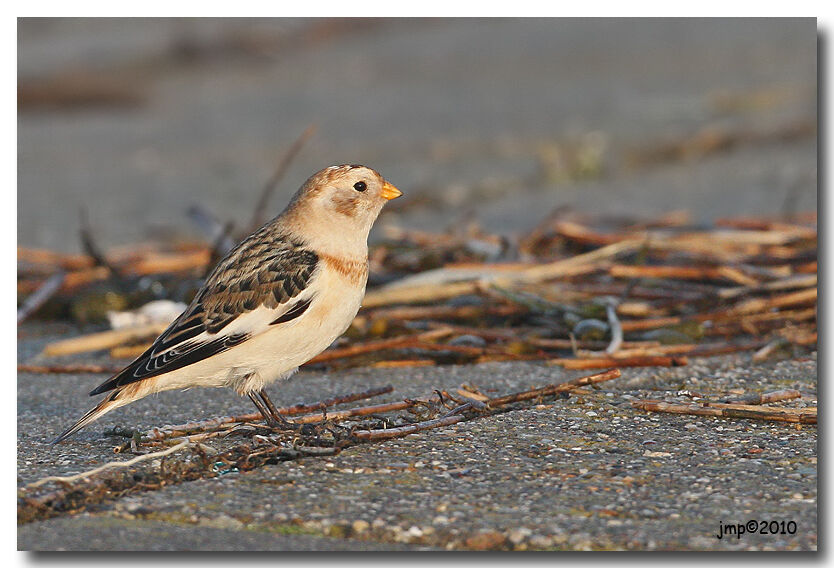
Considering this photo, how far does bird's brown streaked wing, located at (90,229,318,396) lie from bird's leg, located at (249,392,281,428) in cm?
19

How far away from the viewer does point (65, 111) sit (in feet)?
33.7

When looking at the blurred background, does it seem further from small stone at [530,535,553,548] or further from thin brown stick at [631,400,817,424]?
small stone at [530,535,553,548]

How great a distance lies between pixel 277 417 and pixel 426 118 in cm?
617

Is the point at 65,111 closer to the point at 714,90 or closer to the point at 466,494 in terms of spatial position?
the point at 714,90

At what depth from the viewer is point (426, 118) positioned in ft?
28.7

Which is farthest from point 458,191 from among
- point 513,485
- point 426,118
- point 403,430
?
point 513,485

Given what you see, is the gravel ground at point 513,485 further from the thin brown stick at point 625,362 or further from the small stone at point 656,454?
the thin brown stick at point 625,362

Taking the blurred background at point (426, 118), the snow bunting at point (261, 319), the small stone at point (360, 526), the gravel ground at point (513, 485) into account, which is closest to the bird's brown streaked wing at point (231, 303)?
the snow bunting at point (261, 319)

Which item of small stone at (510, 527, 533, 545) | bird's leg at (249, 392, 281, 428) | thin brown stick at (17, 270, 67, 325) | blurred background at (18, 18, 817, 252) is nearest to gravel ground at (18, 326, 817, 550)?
small stone at (510, 527, 533, 545)

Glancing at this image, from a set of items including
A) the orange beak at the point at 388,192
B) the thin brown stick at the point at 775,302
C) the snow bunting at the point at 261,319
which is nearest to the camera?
the snow bunting at the point at 261,319

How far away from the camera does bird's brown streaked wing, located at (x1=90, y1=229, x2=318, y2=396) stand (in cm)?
276

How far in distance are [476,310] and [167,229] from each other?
295 cm

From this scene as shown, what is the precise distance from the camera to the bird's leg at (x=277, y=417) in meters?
2.75

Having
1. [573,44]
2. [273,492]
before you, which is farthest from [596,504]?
[573,44]
